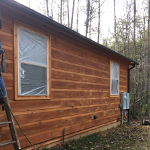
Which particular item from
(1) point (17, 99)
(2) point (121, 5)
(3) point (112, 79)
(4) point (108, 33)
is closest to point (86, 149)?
(1) point (17, 99)

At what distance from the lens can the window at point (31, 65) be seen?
10.9 ft

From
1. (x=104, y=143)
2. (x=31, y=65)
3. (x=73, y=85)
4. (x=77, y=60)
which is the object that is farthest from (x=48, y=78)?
(x=104, y=143)

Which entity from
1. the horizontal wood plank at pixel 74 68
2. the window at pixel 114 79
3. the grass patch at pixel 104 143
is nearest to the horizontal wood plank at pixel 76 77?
the horizontal wood plank at pixel 74 68

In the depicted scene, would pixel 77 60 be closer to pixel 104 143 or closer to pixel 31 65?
pixel 31 65

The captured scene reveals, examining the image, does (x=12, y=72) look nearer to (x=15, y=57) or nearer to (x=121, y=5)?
(x=15, y=57)


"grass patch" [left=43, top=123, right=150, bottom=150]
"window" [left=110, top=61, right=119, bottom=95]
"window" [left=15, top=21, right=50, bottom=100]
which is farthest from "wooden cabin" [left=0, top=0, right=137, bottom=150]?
"window" [left=110, top=61, right=119, bottom=95]

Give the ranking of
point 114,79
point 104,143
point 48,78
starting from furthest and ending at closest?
point 114,79 < point 104,143 < point 48,78

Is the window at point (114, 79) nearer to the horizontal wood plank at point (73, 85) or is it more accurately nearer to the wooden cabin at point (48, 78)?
the horizontal wood plank at point (73, 85)

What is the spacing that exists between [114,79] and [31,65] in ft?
16.1

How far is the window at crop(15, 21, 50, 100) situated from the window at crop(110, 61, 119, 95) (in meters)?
4.14

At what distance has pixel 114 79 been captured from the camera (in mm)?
7426

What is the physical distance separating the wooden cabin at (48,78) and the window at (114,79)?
3.67ft

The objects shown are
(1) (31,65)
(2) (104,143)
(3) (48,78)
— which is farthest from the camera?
(2) (104,143)

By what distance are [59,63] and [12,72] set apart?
1484mm
